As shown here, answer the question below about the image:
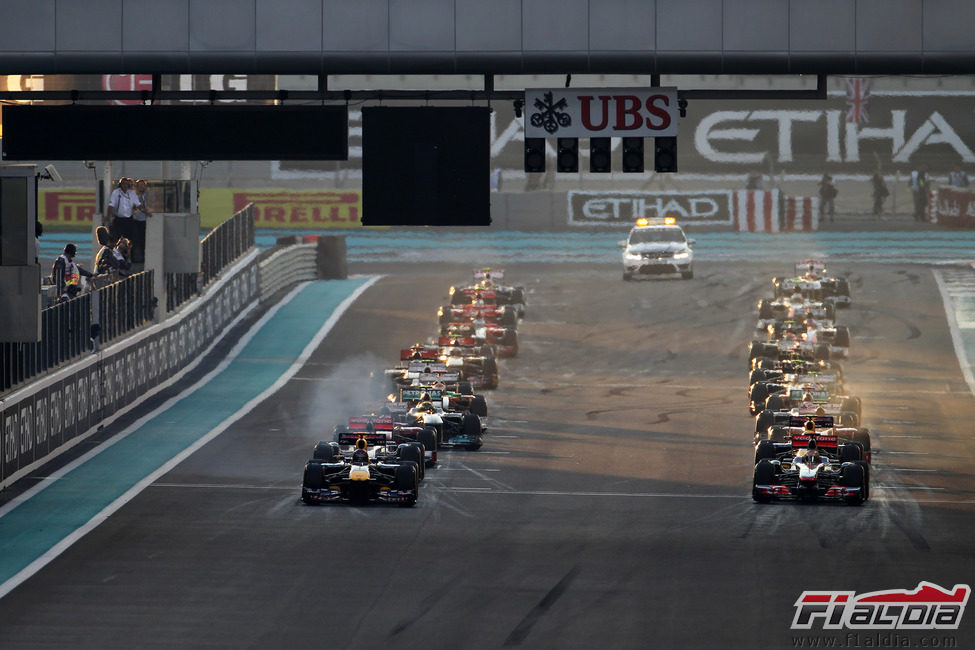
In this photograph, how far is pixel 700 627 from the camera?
1727 cm

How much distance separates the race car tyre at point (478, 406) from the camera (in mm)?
29281

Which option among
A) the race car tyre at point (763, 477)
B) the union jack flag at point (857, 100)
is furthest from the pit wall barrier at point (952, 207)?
the race car tyre at point (763, 477)

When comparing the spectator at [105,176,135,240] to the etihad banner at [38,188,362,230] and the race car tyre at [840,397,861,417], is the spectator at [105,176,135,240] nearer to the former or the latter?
the race car tyre at [840,397,861,417]

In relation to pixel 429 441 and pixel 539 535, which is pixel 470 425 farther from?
pixel 539 535

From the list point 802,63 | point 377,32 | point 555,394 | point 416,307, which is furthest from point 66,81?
point 802,63

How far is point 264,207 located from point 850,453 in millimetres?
40229

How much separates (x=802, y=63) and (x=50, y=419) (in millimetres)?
12551

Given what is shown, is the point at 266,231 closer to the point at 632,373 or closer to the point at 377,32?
the point at 632,373

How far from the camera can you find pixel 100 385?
97.0ft

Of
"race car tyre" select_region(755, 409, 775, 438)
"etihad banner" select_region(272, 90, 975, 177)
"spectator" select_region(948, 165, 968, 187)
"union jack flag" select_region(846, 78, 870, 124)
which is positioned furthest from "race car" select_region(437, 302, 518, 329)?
"union jack flag" select_region(846, 78, 870, 124)

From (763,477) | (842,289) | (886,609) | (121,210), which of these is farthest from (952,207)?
(886,609)

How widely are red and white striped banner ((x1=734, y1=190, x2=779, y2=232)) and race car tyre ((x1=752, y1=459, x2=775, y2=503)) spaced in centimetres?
3740

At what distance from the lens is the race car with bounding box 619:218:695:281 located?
4738cm

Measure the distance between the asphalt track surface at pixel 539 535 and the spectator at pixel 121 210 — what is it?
15.3ft
